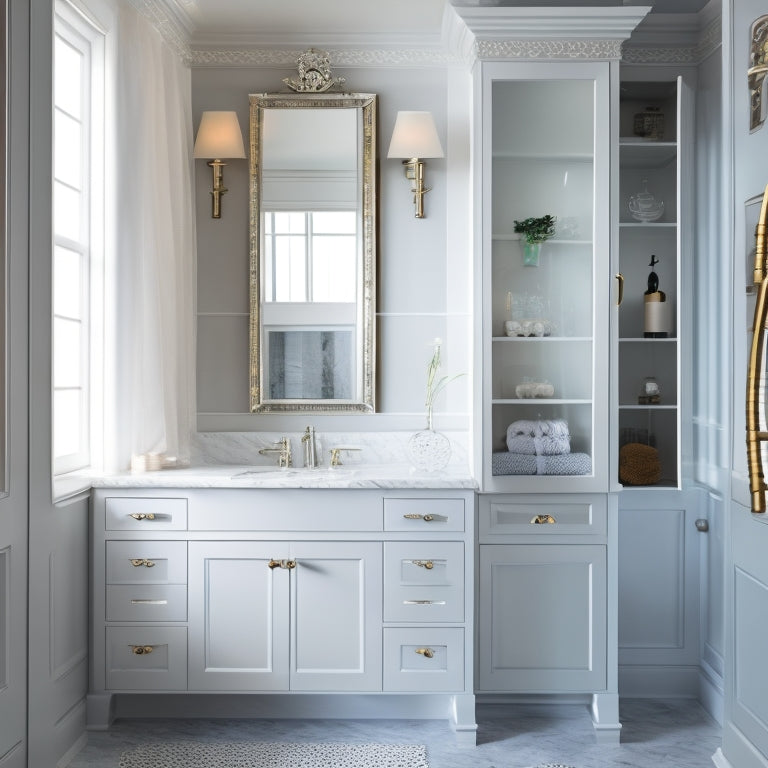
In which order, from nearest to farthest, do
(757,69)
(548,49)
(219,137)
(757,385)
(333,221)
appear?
(757,385) < (757,69) < (548,49) < (219,137) < (333,221)

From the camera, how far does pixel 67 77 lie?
9.17 feet

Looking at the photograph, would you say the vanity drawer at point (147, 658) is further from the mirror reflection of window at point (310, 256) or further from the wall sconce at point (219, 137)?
the wall sconce at point (219, 137)

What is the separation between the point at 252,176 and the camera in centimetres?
333

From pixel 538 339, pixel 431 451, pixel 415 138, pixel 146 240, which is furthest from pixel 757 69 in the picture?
pixel 146 240

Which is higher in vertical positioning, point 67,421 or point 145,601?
point 67,421

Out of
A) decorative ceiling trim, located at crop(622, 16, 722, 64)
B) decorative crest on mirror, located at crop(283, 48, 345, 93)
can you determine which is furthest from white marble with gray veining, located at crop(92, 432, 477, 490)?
decorative ceiling trim, located at crop(622, 16, 722, 64)

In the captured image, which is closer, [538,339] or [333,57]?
[538,339]

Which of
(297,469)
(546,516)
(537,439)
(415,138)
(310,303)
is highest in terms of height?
(415,138)

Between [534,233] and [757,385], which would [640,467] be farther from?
[757,385]

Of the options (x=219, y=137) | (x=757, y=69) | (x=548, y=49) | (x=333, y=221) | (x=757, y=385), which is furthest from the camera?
(x=333, y=221)

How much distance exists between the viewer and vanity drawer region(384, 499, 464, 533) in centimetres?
287

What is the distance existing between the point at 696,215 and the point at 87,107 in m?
2.40

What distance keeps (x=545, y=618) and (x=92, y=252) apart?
2166 millimetres

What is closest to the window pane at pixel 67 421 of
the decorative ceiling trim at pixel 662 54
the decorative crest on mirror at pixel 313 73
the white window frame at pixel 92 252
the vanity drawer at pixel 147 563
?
the white window frame at pixel 92 252
